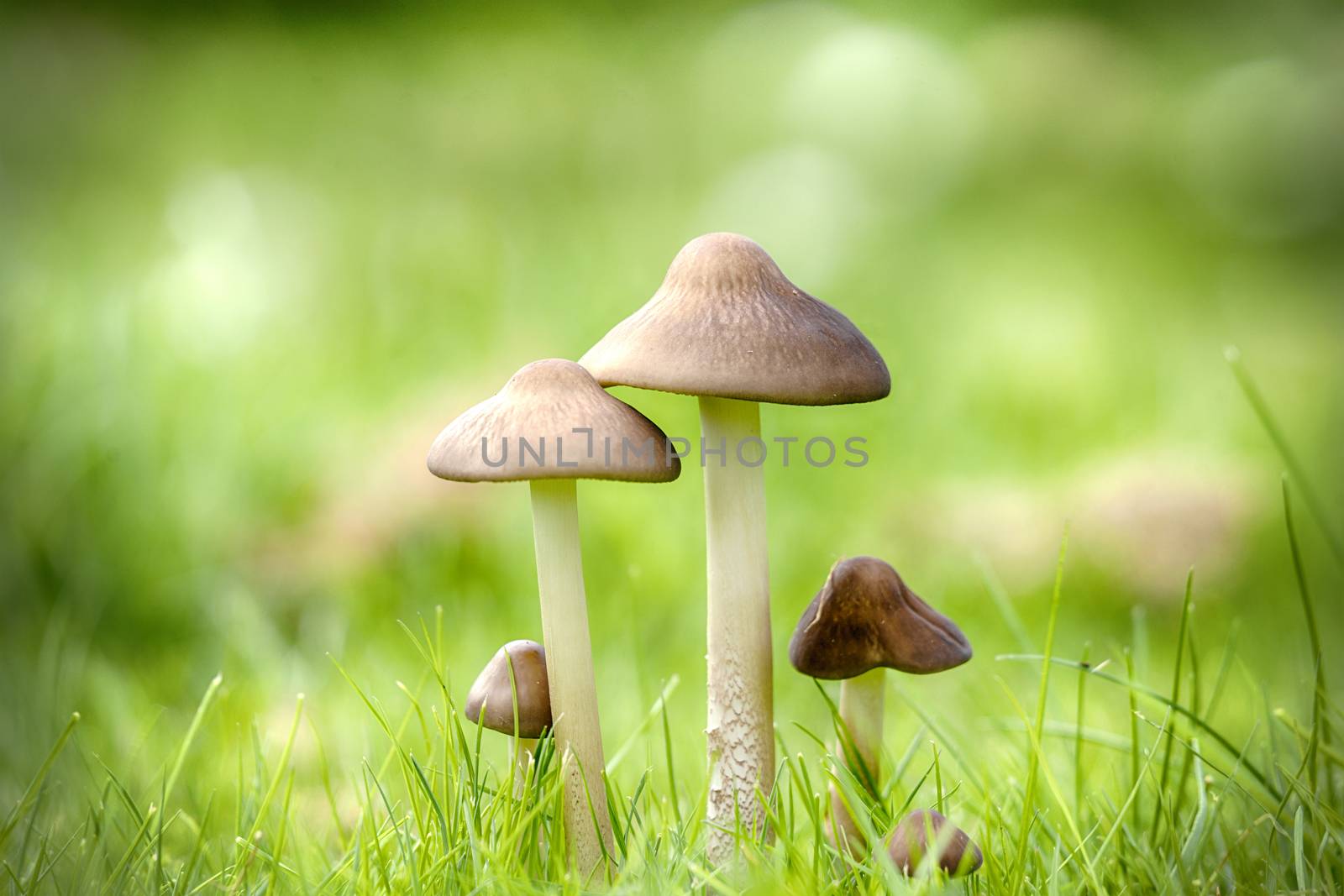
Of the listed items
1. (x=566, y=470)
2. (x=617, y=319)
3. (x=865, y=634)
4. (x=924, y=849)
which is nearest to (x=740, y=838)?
(x=924, y=849)

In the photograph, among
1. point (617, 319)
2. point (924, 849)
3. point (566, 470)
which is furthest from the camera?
point (617, 319)

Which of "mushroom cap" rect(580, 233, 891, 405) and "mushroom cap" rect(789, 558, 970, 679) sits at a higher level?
"mushroom cap" rect(580, 233, 891, 405)

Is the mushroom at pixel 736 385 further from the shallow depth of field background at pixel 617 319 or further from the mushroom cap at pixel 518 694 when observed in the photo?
the shallow depth of field background at pixel 617 319

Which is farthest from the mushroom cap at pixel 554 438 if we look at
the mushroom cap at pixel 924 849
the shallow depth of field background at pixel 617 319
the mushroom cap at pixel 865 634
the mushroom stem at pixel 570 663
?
the shallow depth of field background at pixel 617 319

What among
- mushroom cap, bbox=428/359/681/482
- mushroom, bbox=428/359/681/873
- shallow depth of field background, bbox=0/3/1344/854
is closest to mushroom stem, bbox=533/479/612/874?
mushroom, bbox=428/359/681/873

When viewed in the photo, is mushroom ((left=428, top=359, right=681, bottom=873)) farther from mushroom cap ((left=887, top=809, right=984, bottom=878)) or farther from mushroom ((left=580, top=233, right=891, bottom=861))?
mushroom cap ((left=887, top=809, right=984, bottom=878))

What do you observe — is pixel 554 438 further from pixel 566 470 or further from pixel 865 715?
pixel 865 715
